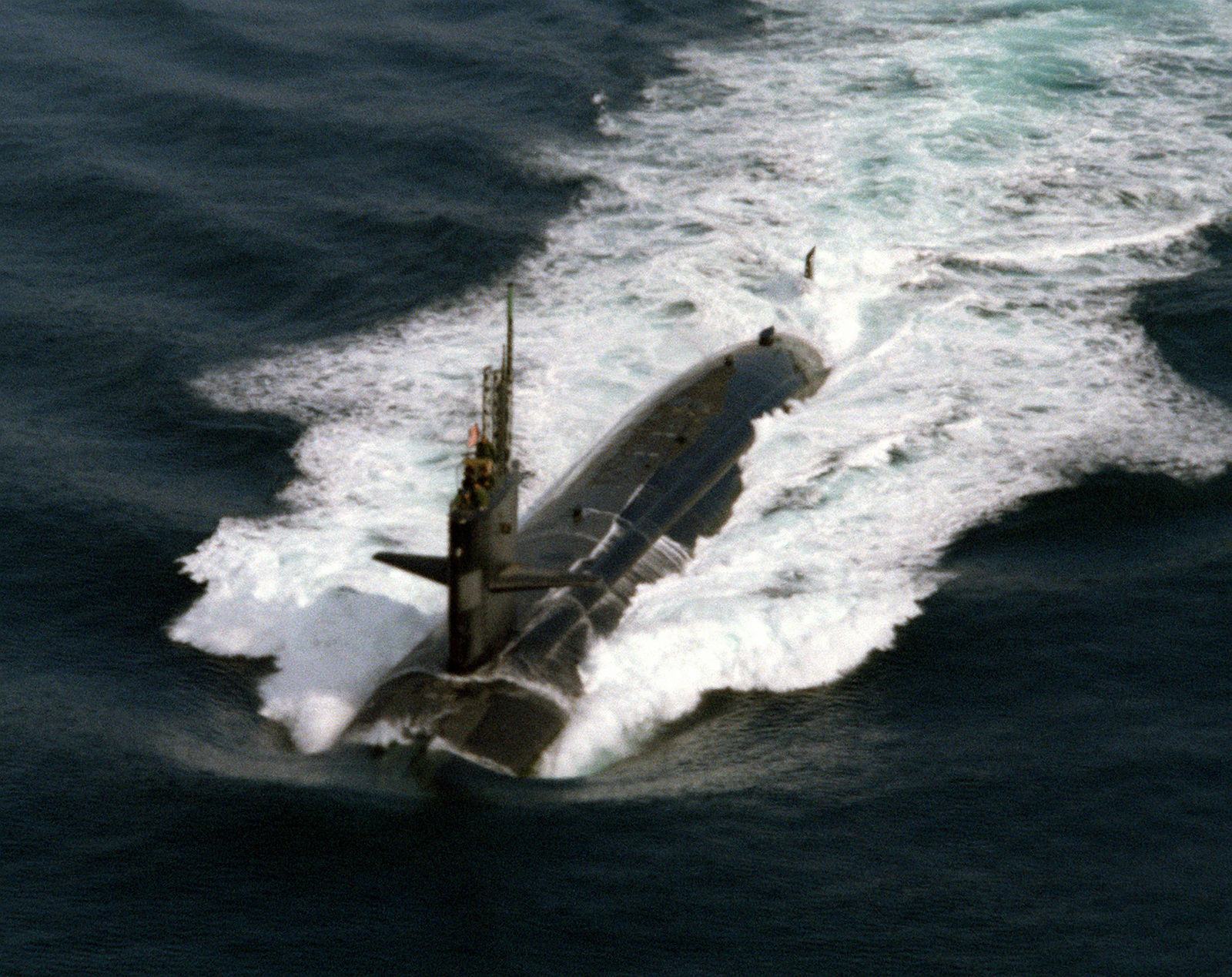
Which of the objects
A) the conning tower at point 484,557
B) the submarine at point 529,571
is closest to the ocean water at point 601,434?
the submarine at point 529,571

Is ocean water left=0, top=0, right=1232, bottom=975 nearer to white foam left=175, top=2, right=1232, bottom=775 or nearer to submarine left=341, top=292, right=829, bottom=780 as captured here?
white foam left=175, top=2, right=1232, bottom=775

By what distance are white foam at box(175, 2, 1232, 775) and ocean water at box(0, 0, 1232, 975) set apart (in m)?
0.14

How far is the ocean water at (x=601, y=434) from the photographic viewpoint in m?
21.7

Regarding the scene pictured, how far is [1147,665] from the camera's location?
87.8 ft

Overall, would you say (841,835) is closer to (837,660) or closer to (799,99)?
(837,660)

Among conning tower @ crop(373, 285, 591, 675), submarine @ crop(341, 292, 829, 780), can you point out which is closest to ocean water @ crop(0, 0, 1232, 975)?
submarine @ crop(341, 292, 829, 780)

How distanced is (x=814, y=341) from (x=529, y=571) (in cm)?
1616

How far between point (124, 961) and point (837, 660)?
40.6 ft

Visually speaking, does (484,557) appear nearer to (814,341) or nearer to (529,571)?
(529,571)

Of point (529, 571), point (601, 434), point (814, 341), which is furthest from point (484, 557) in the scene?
point (814, 341)

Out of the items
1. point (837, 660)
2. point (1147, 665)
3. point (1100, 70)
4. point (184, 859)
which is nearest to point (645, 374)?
point (837, 660)

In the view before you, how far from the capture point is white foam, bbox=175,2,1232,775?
92.1 ft

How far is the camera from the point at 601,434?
35062 millimetres

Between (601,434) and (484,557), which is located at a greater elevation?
(601,434)
